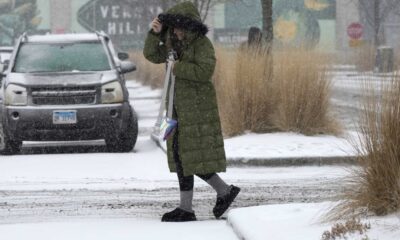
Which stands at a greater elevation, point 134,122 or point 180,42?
point 180,42

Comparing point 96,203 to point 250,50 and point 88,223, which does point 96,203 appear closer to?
point 88,223

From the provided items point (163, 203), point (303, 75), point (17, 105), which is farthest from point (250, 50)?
point (163, 203)

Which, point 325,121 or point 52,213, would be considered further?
point 325,121

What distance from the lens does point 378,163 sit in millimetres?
5941

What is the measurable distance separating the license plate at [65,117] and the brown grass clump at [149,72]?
15.6 m

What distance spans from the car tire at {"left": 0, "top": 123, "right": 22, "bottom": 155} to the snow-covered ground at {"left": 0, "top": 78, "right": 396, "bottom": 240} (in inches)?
7.1

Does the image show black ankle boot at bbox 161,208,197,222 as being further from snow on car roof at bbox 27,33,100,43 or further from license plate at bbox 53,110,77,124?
snow on car roof at bbox 27,33,100,43

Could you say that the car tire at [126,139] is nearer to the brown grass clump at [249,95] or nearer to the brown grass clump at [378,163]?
the brown grass clump at [249,95]

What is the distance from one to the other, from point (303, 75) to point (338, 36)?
5225cm

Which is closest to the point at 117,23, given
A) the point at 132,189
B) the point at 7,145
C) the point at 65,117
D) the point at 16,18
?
the point at 16,18

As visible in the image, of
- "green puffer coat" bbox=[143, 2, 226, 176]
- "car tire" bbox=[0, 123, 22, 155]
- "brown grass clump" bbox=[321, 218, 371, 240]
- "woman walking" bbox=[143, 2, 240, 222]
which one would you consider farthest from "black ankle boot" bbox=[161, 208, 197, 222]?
"car tire" bbox=[0, 123, 22, 155]

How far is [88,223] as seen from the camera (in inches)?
276

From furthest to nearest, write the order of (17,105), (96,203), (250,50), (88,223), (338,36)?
(338,36), (250,50), (17,105), (96,203), (88,223)

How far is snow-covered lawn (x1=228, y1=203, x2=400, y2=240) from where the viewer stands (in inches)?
208
